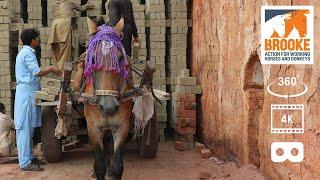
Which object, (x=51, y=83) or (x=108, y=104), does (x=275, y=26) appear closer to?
(x=108, y=104)

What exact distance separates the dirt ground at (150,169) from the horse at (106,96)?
3.40 ft

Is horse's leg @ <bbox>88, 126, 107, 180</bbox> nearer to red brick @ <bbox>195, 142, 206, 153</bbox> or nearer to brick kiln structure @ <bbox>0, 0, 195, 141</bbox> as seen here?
red brick @ <bbox>195, 142, 206, 153</bbox>

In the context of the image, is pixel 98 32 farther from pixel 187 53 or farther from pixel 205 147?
pixel 187 53

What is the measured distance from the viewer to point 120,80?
521cm

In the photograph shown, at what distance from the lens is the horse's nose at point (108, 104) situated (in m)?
4.80

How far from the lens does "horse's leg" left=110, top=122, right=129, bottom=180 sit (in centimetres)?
531

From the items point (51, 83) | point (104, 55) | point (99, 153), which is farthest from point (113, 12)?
point (99, 153)

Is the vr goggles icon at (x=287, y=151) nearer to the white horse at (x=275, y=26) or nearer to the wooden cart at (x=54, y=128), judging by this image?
the white horse at (x=275, y=26)

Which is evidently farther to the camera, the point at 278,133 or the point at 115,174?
the point at 115,174

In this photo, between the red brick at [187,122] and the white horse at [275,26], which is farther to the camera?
the red brick at [187,122]

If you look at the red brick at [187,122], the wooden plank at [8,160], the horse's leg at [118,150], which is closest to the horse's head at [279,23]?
the horse's leg at [118,150]

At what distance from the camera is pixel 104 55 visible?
5023 mm

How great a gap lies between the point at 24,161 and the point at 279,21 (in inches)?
166

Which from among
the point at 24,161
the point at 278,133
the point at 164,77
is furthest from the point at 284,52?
the point at 164,77
